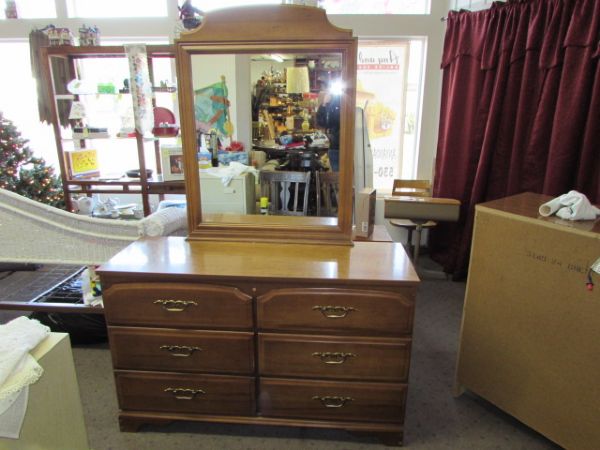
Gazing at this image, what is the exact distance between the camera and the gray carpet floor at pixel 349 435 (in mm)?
1682

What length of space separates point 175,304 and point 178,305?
0.01 metres

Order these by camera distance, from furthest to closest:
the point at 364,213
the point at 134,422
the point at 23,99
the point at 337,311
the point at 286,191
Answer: the point at 23,99
the point at 364,213
the point at 286,191
the point at 134,422
the point at 337,311

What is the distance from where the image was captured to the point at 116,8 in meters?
3.57

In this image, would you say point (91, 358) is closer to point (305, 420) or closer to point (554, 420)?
point (305, 420)

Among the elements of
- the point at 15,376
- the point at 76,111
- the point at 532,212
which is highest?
the point at 76,111

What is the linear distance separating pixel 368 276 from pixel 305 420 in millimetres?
683

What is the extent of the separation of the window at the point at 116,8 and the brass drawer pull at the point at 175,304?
2979mm

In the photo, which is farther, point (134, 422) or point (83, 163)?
point (83, 163)

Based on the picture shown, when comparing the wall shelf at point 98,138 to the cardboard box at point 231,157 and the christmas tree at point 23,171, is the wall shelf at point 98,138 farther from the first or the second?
the cardboard box at point 231,157

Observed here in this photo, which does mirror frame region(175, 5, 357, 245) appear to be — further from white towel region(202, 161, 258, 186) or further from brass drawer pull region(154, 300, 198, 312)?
brass drawer pull region(154, 300, 198, 312)

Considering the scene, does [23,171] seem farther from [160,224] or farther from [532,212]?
[532,212]

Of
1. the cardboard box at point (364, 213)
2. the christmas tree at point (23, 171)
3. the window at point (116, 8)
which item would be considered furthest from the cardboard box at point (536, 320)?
the christmas tree at point (23, 171)

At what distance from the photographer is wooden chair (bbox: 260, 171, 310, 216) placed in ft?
6.21

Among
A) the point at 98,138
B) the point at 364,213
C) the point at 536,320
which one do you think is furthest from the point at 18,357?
the point at 98,138
